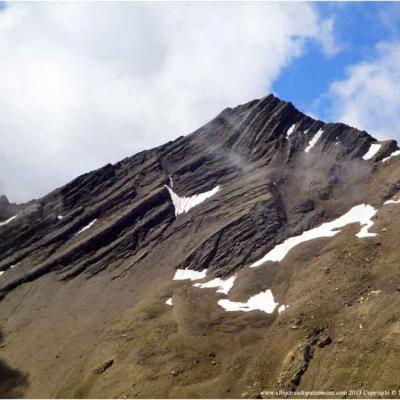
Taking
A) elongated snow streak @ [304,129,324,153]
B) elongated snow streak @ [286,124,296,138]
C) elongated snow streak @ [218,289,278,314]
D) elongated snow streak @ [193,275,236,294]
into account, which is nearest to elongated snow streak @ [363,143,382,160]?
elongated snow streak @ [304,129,324,153]

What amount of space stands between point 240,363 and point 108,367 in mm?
22533

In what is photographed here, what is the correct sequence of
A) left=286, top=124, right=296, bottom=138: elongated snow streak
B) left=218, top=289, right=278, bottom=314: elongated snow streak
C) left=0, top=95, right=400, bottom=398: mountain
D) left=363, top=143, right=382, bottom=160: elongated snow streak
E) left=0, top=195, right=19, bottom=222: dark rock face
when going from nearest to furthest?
1. left=0, top=95, right=400, bottom=398: mountain
2. left=218, top=289, right=278, bottom=314: elongated snow streak
3. left=363, top=143, right=382, bottom=160: elongated snow streak
4. left=286, top=124, right=296, bottom=138: elongated snow streak
5. left=0, top=195, right=19, bottom=222: dark rock face

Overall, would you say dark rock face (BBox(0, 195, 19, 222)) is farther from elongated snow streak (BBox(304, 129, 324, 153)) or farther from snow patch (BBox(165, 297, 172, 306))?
elongated snow streak (BBox(304, 129, 324, 153))

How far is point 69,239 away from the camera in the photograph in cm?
14512

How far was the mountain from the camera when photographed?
3196 inches

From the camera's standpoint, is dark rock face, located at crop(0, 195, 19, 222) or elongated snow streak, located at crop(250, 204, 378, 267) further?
dark rock face, located at crop(0, 195, 19, 222)

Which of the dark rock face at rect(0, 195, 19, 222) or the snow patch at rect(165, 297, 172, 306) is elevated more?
the dark rock face at rect(0, 195, 19, 222)

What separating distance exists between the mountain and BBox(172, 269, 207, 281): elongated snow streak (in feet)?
1.50

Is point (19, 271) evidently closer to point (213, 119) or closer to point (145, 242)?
point (145, 242)

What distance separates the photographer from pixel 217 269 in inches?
4491

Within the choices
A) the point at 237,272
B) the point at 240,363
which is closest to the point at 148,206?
the point at 237,272

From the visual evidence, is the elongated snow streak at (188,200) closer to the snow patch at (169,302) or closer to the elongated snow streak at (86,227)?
the elongated snow streak at (86,227)

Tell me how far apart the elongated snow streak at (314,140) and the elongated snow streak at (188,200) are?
27.1 metres

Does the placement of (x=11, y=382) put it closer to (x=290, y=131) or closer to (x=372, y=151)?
(x=290, y=131)
